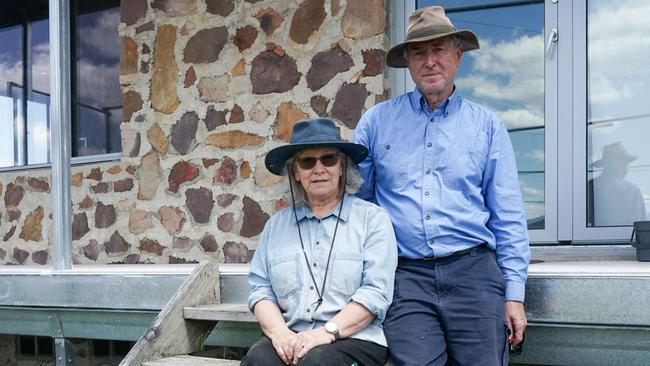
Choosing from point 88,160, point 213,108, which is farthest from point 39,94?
point 213,108

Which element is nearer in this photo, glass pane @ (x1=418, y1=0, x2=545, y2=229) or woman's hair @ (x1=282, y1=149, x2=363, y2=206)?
woman's hair @ (x1=282, y1=149, x2=363, y2=206)

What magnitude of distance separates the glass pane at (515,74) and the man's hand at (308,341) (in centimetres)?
193

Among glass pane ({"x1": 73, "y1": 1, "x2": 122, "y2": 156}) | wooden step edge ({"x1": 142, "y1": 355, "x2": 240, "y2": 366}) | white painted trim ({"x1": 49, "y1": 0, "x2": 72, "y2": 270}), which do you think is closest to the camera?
wooden step edge ({"x1": 142, "y1": 355, "x2": 240, "y2": 366})

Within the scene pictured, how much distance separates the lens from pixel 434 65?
92.7 inches

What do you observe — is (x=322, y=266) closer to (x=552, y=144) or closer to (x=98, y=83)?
(x=552, y=144)

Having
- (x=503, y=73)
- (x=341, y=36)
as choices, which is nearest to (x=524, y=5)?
(x=503, y=73)

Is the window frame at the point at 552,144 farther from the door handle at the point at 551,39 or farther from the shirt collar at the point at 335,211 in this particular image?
the shirt collar at the point at 335,211

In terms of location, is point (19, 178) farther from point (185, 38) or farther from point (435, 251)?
point (435, 251)

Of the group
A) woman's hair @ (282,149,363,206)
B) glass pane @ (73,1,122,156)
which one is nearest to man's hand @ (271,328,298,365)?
woman's hair @ (282,149,363,206)

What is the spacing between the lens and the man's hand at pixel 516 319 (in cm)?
219

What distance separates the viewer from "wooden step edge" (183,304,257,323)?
2.59 metres

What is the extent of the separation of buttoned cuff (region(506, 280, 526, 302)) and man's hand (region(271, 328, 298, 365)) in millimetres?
700

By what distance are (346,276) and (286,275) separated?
0.21 metres

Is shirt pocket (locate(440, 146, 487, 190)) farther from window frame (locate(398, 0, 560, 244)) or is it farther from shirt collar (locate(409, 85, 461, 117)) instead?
window frame (locate(398, 0, 560, 244))
